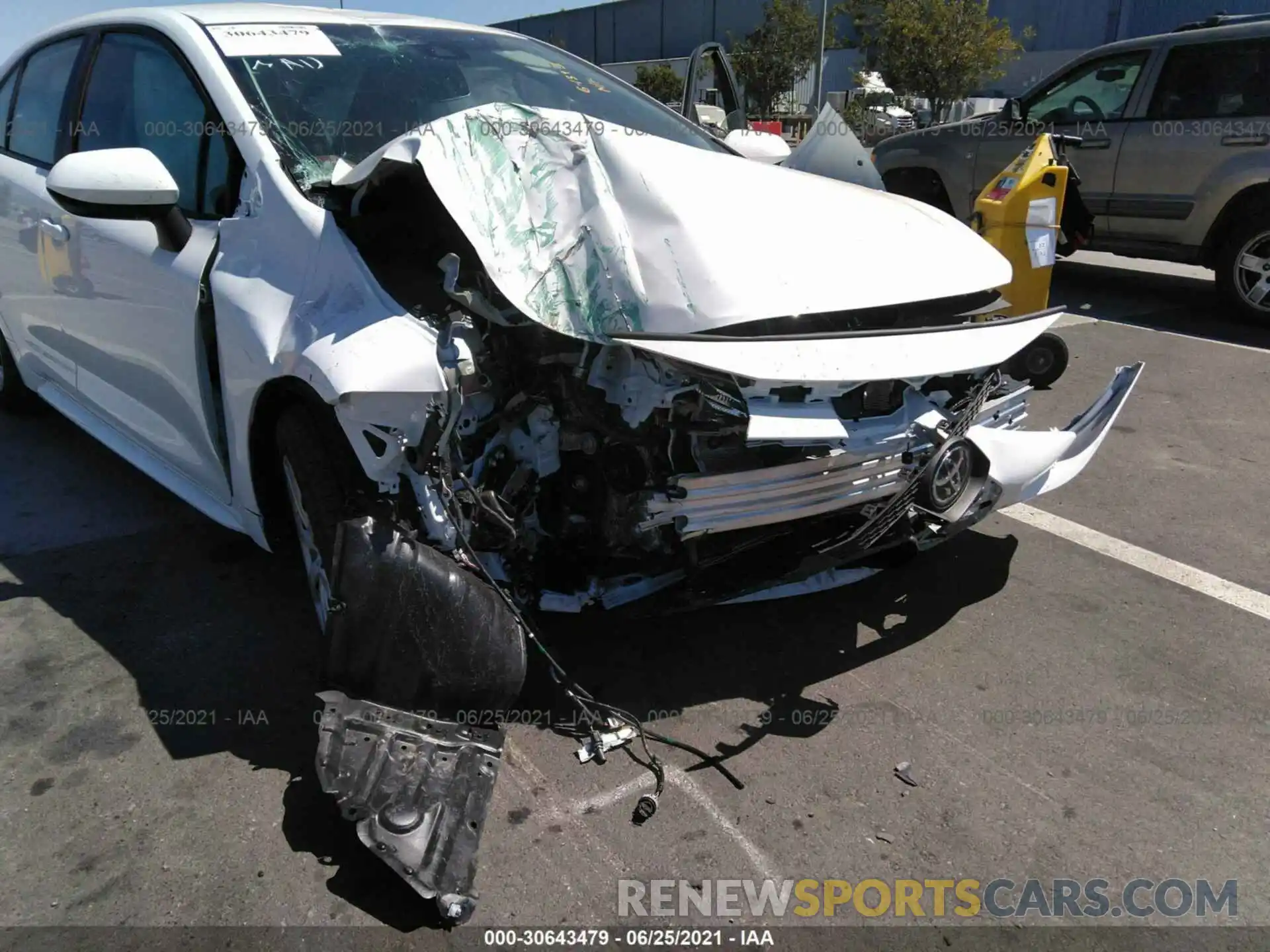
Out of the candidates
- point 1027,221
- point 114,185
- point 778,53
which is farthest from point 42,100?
point 778,53

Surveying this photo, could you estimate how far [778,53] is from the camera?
3416 centimetres

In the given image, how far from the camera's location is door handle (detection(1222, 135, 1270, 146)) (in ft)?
22.7

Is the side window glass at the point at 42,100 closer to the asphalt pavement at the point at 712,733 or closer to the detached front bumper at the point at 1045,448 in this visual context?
the asphalt pavement at the point at 712,733

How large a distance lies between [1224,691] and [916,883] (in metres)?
1.37

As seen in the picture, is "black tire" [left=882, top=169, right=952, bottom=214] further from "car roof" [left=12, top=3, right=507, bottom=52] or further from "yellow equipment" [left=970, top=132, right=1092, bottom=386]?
"car roof" [left=12, top=3, right=507, bottom=52]

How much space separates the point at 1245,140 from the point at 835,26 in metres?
36.6

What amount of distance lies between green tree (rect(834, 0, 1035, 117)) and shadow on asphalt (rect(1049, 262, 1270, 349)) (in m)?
15.2

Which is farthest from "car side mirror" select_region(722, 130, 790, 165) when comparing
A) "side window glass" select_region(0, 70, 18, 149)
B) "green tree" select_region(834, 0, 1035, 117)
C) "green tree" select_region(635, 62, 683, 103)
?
"green tree" select_region(635, 62, 683, 103)

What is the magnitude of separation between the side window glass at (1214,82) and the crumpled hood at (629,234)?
5903mm

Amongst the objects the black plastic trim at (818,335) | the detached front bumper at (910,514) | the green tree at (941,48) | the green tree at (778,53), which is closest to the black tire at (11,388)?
the black plastic trim at (818,335)

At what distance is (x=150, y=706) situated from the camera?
2887 mm

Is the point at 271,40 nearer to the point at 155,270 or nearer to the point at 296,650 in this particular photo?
the point at 155,270

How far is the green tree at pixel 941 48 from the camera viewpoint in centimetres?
2320

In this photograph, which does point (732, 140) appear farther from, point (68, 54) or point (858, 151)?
point (68, 54)
